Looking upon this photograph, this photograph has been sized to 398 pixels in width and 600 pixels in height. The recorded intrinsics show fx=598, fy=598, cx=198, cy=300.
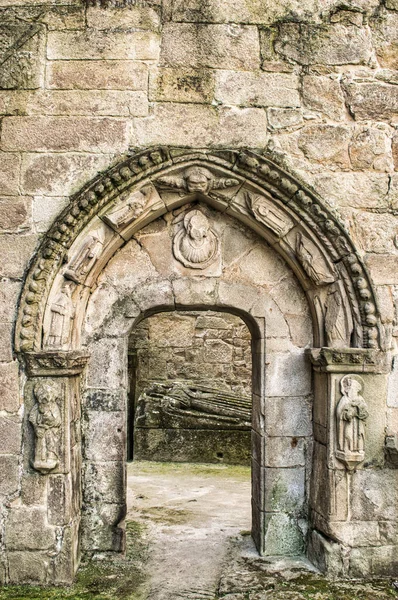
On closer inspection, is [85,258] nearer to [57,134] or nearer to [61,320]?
[61,320]

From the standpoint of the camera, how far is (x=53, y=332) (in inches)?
158

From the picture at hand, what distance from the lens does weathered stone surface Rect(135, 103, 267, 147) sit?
13.6 ft

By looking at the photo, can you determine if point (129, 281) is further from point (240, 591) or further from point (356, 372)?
point (240, 591)

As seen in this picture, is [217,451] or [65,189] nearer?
[65,189]

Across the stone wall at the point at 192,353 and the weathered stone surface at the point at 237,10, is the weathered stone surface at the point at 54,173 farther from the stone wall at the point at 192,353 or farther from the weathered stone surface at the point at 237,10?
the stone wall at the point at 192,353

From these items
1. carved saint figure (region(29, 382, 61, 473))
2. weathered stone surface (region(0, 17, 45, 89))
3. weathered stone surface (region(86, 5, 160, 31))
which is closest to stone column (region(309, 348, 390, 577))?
carved saint figure (region(29, 382, 61, 473))

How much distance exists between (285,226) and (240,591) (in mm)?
2466

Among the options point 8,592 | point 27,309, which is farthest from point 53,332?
point 8,592

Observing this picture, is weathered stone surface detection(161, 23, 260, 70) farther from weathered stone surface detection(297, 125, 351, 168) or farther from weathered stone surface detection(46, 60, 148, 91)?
weathered stone surface detection(297, 125, 351, 168)

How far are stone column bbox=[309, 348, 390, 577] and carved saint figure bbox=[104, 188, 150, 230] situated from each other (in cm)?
161

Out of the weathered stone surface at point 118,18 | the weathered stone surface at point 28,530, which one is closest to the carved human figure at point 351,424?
the weathered stone surface at point 28,530

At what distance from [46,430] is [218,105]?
2508 mm

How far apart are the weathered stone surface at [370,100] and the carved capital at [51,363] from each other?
2.61m

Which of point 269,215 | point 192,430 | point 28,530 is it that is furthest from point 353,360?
point 192,430
